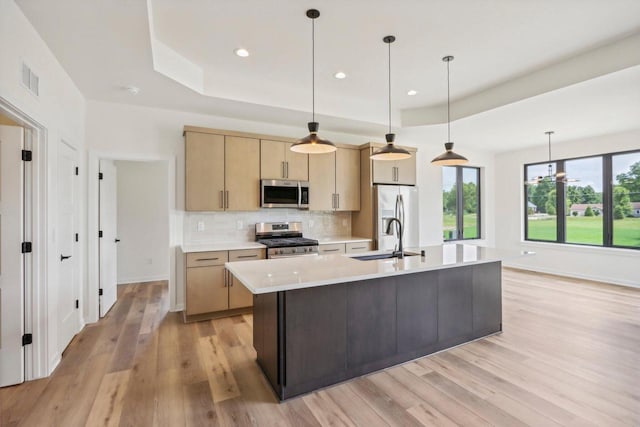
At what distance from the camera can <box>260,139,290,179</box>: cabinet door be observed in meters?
4.34

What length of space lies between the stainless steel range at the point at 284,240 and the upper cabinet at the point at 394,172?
4.87 ft

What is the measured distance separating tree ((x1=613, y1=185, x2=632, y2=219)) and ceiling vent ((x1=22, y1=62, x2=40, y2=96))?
8.18m

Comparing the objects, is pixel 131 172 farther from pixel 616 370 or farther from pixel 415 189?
pixel 616 370

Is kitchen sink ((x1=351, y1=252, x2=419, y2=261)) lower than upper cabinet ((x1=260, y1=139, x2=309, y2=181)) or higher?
lower

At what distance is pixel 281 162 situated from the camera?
446 cm

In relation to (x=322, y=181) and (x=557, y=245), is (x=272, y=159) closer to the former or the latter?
(x=322, y=181)

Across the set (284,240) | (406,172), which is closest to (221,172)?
(284,240)

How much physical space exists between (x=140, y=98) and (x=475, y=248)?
4253mm

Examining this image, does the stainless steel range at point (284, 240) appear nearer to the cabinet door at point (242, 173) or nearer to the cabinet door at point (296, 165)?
the cabinet door at point (242, 173)

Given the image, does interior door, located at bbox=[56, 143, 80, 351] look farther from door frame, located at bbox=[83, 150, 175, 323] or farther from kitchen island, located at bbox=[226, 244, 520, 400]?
kitchen island, located at bbox=[226, 244, 520, 400]

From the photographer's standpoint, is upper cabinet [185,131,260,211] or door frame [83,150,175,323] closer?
door frame [83,150,175,323]

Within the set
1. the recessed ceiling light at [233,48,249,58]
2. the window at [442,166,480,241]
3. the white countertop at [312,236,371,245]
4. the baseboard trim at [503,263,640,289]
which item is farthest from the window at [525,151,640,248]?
the recessed ceiling light at [233,48,249,58]

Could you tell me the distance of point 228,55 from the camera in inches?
129

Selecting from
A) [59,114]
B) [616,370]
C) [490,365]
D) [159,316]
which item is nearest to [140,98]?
[59,114]
